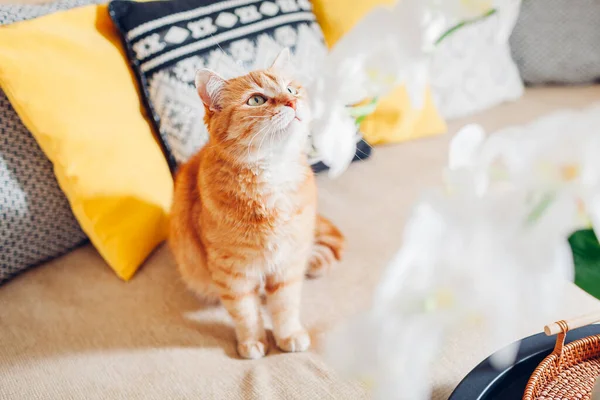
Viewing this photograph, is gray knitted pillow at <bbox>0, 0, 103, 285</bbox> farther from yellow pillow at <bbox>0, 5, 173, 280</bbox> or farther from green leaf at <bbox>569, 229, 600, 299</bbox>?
green leaf at <bbox>569, 229, 600, 299</bbox>

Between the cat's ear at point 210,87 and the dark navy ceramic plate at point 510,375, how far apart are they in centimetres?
66

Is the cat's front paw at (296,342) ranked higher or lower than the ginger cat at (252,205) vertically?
lower

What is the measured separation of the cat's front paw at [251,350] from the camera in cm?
107

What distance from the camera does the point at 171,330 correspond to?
1.14m

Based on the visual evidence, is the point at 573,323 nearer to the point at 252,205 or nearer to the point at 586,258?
the point at 586,258

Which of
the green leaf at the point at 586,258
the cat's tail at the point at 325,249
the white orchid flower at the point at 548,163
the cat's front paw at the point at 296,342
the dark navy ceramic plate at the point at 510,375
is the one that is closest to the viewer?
the white orchid flower at the point at 548,163

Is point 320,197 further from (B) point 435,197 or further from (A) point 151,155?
(B) point 435,197

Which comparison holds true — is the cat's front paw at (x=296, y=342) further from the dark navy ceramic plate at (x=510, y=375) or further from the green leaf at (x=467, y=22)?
the green leaf at (x=467, y=22)

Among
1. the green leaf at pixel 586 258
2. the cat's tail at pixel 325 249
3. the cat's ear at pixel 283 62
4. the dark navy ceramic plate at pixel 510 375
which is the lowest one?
the cat's tail at pixel 325 249

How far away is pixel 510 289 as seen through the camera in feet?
1.03

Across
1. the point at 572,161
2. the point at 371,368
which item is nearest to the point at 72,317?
the point at 371,368

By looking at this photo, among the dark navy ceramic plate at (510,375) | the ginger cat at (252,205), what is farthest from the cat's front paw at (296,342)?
the dark navy ceramic plate at (510,375)

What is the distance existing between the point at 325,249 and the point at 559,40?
1.26 meters

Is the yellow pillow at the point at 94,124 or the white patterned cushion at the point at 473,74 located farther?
the white patterned cushion at the point at 473,74
